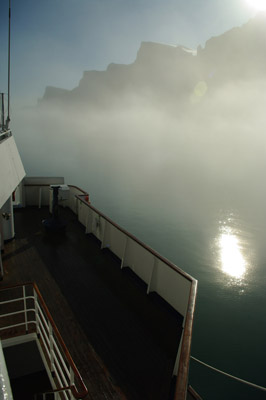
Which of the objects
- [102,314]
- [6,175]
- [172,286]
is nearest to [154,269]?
[172,286]

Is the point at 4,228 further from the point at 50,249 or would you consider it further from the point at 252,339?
the point at 252,339

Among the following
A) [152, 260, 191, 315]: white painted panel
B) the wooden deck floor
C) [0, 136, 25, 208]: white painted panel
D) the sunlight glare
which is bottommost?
the sunlight glare

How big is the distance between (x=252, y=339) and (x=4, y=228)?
13.7 metres

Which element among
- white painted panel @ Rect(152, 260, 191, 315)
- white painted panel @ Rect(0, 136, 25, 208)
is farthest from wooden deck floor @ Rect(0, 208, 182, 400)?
white painted panel @ Rect(0, 136, 25, 208)

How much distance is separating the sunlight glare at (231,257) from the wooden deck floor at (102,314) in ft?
Result: 65.9

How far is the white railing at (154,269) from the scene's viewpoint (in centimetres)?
318

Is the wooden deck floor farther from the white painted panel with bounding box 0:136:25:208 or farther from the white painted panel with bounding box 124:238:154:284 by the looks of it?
the white painted panel with bounding box 0:136:25:208

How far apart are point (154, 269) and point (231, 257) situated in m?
25.2

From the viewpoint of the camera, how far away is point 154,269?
5.93 metres

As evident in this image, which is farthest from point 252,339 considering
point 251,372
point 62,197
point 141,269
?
point 62,197

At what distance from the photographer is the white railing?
3183 millimetres

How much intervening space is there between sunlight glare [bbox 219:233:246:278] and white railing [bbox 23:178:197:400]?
19399mm

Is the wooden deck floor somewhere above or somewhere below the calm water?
above

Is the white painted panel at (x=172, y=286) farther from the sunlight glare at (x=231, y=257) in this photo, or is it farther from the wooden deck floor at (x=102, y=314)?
the sunlight glare at (x=231, y=257)
